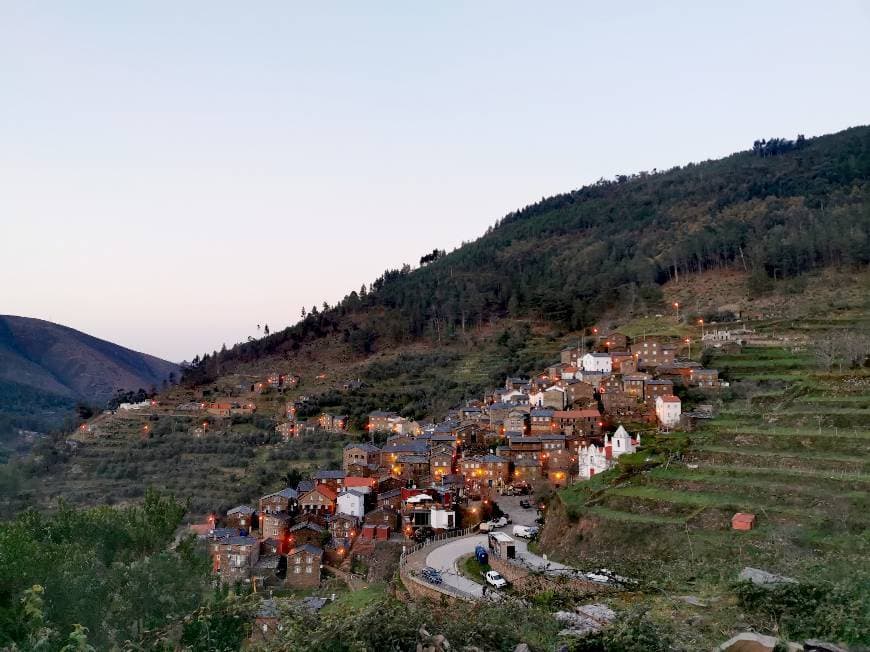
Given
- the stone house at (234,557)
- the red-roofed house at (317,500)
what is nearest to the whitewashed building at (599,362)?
the red-roofed house at (317,500)

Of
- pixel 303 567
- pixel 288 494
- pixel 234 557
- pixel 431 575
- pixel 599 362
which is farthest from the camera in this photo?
pixel 599 362

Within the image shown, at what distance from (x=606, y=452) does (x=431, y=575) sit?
14.4 m

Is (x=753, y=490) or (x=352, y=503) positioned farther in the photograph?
(x=352, y=503)

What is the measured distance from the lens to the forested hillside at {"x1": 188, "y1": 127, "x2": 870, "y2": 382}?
7400cm

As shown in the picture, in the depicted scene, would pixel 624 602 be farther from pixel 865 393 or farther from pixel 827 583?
pixel 865 393

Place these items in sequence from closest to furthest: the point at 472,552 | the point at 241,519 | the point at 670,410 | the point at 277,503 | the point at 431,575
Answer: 1. the point at 431,575
2. the point at 472,552
3. the point at 670,410
4. the point at 241,519
5. the point at 277,503

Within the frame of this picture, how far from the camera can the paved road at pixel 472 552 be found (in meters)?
24.4

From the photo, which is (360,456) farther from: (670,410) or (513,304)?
(513,304)

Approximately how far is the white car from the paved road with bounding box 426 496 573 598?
1.62ft

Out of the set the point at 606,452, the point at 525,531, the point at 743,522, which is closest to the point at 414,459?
the point at 606,452

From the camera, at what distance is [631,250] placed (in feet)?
315

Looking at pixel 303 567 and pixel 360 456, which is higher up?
pixel 360 456

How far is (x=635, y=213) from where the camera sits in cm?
11894

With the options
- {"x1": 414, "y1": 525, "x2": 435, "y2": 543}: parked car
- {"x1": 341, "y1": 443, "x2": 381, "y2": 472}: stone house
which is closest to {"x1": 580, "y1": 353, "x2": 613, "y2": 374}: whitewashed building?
{"x1": 341, "y1": 443, "x2": 381, "y2": 472}: stone house
